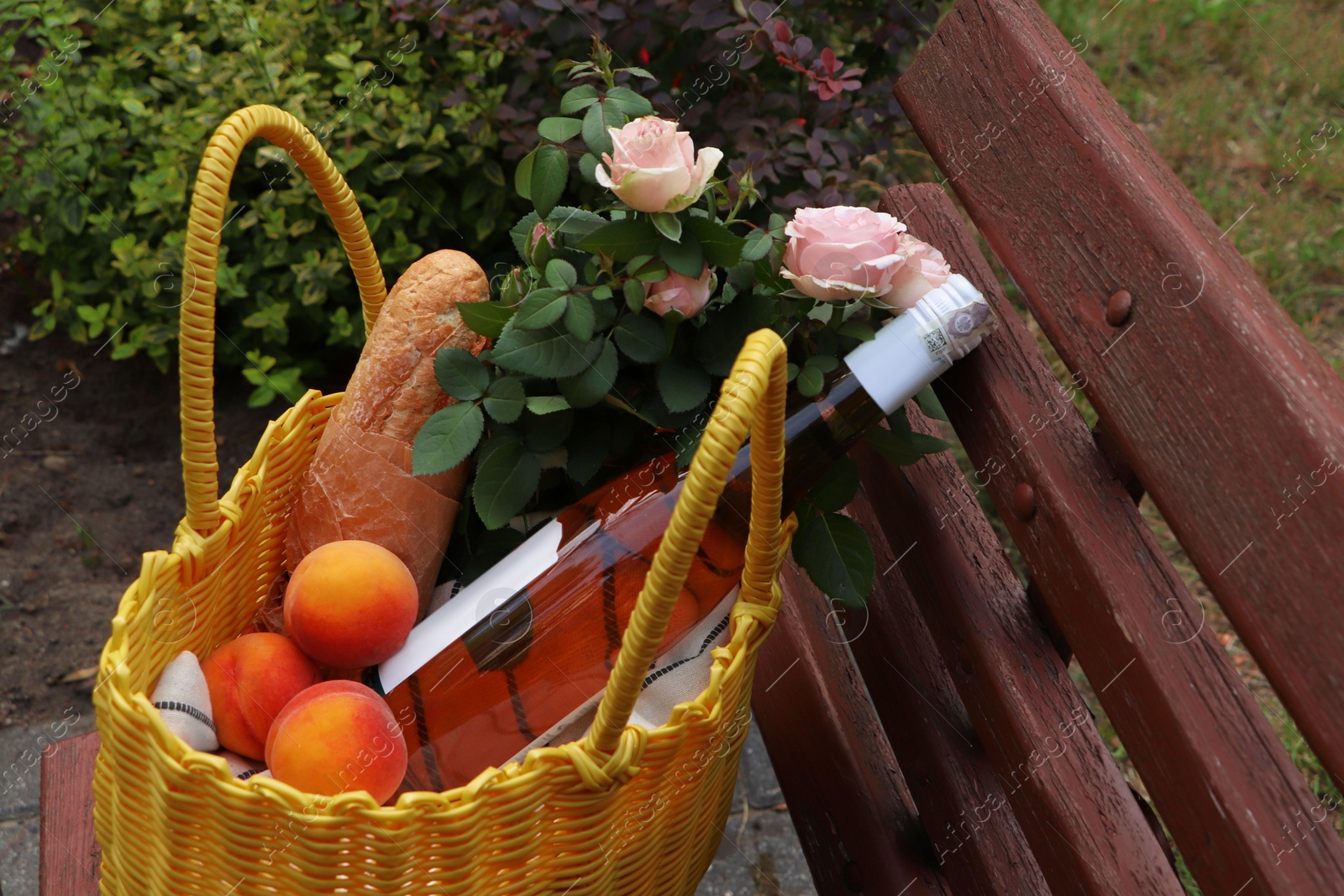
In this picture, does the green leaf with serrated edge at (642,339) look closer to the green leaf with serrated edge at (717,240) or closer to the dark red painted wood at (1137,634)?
the green leaf with serrated edge at (717,240)

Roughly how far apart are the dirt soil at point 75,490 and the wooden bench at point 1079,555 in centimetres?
153

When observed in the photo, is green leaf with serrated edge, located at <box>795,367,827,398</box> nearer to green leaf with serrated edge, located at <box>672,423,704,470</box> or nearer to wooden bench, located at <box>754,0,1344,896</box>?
green leaf with serrated edge, located at <box>672,423,704,470</box>

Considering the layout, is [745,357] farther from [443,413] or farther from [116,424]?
[116,424]

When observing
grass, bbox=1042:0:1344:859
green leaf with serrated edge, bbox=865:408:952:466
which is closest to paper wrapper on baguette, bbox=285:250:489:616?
green leaf with serrated edge, bbox=865:408:952:466

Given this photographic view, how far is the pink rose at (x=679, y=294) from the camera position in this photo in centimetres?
102

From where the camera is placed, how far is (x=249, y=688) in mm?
1063

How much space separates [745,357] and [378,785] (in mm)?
568

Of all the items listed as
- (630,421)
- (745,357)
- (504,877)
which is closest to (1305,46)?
(630,421)

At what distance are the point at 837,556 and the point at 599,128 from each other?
54 centimetres

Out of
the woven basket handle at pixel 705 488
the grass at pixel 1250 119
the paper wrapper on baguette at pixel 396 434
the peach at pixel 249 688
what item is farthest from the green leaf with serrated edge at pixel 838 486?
the grass at pixel 1250 119

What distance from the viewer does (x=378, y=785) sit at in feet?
3.19

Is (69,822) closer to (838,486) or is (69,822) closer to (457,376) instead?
(457,376)

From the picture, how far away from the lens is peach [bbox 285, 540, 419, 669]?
1.07 meters

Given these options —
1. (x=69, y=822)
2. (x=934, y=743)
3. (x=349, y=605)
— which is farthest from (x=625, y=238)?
(x=69, y=822)
